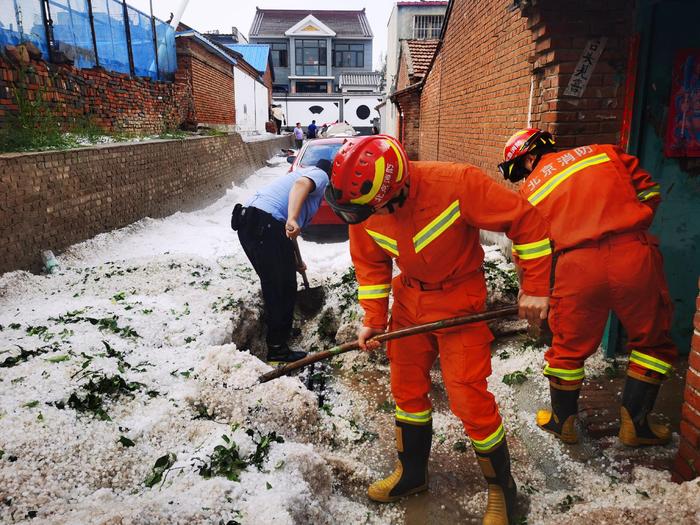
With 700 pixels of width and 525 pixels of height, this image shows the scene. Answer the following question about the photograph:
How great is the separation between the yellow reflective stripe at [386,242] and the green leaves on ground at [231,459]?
1.13 meters

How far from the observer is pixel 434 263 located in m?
2.30

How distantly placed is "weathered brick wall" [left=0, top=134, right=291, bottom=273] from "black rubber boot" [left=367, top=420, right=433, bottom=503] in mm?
4409

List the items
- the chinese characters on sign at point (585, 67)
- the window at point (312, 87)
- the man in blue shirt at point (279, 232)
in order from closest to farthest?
the chinese characters on sign at point (585, 67) → the man in blue shirt at point (279, 232) → the window at point (312, 87)

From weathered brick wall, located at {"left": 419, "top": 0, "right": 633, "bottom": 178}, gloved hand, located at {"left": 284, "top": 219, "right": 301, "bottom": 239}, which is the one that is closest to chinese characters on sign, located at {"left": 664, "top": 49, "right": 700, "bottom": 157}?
weathered brick wall, located at {"left": 419, "top": 0, "right": 633, "bottom": 178}

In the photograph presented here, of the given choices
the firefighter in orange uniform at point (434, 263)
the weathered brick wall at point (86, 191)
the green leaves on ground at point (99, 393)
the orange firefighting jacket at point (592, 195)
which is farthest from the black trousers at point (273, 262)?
the weathered brick wall at point (86, 191)

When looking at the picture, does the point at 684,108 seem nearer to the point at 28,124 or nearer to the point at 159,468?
the point at 159,468

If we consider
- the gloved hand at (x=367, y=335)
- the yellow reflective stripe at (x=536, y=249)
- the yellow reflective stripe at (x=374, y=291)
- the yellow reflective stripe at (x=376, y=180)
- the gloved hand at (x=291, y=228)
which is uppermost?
the yellow reflective stripe at (x=376, y=180)

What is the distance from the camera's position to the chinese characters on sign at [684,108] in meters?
3.33

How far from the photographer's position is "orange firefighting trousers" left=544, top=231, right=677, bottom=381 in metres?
2.60

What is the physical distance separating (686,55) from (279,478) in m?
3.62

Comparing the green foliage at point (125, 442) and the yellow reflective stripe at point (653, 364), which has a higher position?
the yellow reflective stripe at point (653, 364)

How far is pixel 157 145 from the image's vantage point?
8.77m

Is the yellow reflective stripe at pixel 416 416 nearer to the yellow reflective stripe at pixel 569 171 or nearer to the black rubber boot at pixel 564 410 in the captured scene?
the black rubber boot at pixel 564 410

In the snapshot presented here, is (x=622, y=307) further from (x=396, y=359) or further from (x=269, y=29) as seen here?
(x=269, y=29)
